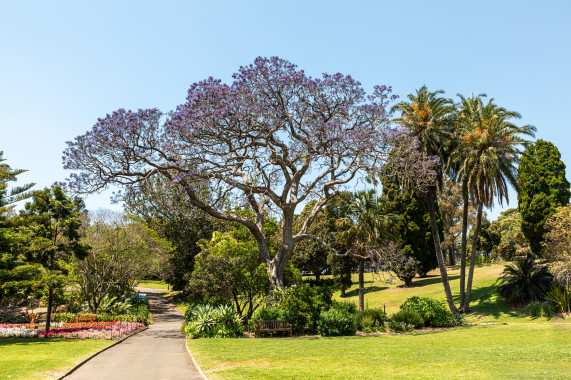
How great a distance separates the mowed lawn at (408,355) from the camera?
1084cm

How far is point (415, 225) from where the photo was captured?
4331cm

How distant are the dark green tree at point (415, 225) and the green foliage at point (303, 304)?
22.0m

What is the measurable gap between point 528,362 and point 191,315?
770 inches

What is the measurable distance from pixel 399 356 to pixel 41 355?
1299 centimetres

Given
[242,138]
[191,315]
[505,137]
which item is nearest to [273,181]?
[242,138]

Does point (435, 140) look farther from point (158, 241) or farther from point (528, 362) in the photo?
point (158, 241)

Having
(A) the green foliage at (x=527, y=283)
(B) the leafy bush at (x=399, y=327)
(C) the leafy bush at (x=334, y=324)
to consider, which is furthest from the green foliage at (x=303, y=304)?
(A) the green foliage at (x=527, y=283)

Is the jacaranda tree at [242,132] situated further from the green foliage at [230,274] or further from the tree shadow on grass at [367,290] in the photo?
the tree shadow on grass at [367,290]

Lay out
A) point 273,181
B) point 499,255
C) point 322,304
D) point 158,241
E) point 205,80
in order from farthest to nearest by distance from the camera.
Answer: point 499,255 → point 158,241 → point 273,181 → point 322,304 → point 205,80

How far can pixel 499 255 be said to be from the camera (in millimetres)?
67250

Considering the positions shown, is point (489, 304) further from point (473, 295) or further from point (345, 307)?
point (345, 307)

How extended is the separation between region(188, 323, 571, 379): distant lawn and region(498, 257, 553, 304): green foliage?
9505 mm

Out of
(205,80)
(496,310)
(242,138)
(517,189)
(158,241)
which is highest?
(205,80)

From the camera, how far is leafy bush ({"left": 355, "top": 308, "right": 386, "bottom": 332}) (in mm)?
23109
